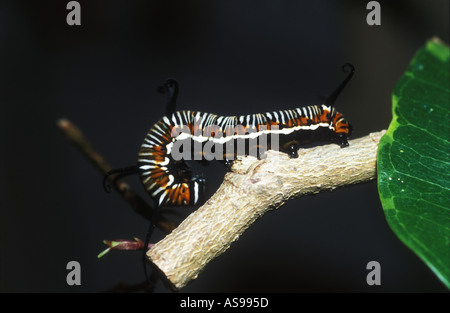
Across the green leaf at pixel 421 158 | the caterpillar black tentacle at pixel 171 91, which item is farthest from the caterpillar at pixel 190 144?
the green leaf at pixel 421 158

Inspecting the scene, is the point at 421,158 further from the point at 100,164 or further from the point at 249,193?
the point at 100,164

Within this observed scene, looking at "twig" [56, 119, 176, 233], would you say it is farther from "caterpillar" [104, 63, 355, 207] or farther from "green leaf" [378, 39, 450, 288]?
"green leaf" [378, 39, 450, 288]

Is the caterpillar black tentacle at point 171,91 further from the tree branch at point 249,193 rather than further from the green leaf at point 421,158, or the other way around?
the green leaf at point 421,158

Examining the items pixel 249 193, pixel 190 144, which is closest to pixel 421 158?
pixel 249 193

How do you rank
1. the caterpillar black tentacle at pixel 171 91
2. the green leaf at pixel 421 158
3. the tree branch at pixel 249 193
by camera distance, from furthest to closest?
the caterpillar black tentacle at pixel 171 91
the tree branch at pixel 249 193
the green leaf at pixel 421 158

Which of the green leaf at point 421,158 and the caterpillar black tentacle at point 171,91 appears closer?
the green leaf at point 421,158

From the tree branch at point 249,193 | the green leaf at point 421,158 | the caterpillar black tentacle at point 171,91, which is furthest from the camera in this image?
the caterpillar black tentacle at point 171,91

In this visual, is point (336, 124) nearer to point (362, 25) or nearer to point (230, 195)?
point (230, 195)
